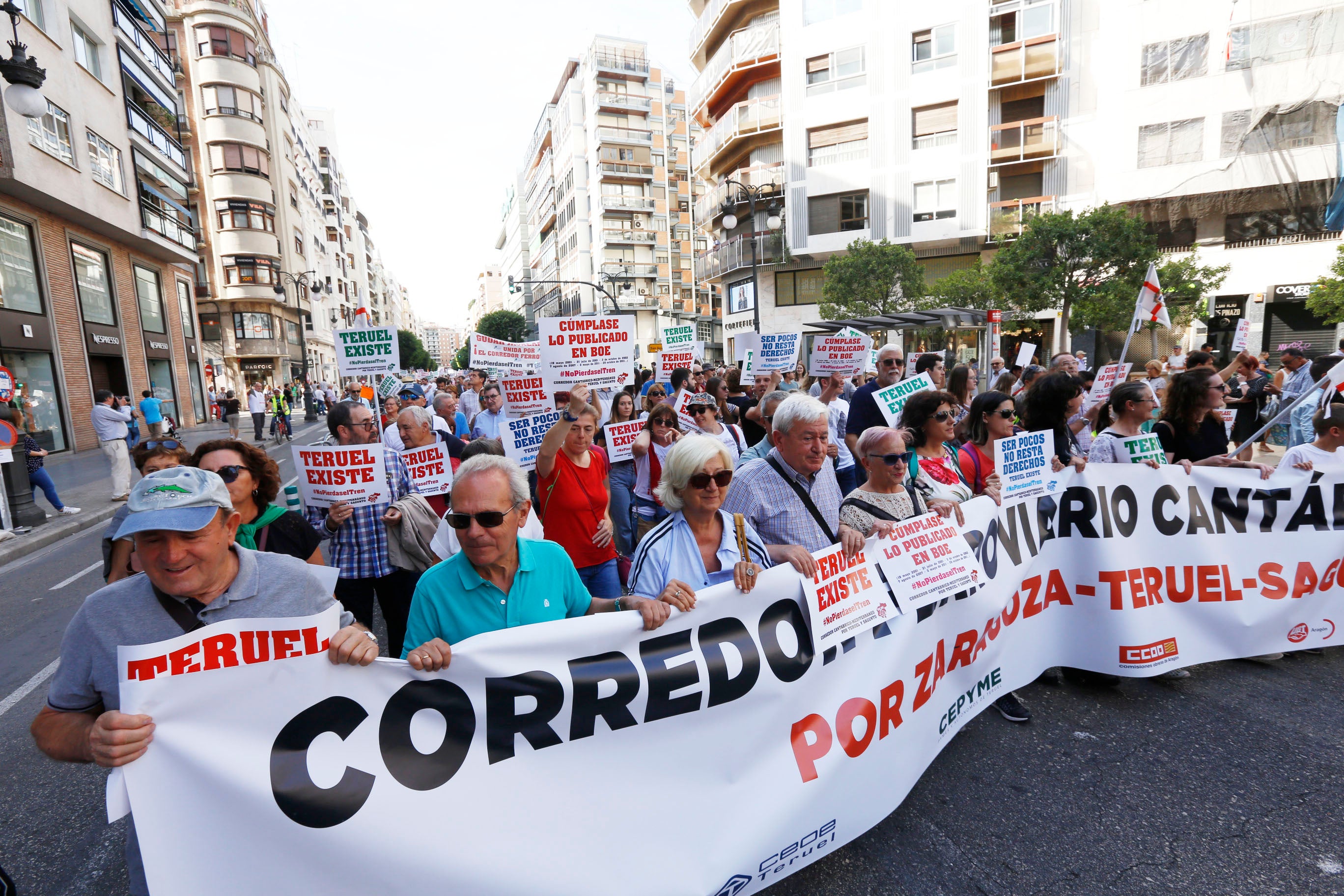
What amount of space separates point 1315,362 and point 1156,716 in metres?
7.33

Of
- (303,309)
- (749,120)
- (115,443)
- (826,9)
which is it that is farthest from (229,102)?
(115,443)

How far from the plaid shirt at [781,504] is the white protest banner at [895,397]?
5.48ft

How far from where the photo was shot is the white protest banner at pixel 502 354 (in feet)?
27.9

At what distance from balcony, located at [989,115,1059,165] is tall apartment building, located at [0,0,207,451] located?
115 ft

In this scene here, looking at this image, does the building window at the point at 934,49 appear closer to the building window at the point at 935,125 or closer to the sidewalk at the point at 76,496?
the building window at the point at 935,125

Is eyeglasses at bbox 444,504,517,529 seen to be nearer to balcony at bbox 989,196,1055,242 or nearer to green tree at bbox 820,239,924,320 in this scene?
green tree at bbox 820,239,924,320

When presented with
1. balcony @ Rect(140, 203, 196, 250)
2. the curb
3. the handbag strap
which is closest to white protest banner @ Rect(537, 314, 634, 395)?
the handbag strap

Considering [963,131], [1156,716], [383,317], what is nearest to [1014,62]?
[963,131]

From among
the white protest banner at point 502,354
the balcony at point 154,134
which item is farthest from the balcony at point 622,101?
the white protest banner at point 502,354

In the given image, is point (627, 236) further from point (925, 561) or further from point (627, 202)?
point (925, 561)

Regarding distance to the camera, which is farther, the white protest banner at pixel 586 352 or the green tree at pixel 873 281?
the green tree at pixel 873 281

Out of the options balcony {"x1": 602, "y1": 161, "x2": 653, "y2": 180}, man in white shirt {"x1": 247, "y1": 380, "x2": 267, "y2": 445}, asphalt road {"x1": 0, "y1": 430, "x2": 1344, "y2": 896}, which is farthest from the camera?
balcony {"x1": 602, "y1": 161, "x2": 653, "y2": 180}

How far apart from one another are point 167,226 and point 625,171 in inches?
1664

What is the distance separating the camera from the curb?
8.38m
